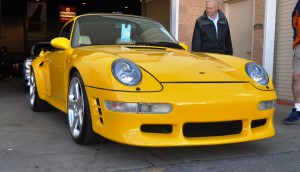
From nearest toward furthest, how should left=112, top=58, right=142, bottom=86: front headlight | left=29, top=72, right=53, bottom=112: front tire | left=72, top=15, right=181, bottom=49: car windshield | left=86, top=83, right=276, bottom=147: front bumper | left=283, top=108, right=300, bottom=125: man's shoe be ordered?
left=86, top=83, right=276, bottom=147: front bumper, left=112, top=58, right=142, bottom=86: front headlight, left=72, top=15, right=181, bottom=49: car windshield, left=283, top=108, right=300, bottom=125: man's shoe, left=29, top=72, right=53, bottom=112: front tire

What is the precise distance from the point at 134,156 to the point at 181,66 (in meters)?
0.90

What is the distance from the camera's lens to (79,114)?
3.75 m

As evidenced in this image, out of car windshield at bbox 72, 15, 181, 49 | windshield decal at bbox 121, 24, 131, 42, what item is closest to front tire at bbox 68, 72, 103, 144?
car windshield at bbox 72, 15, 181, 49

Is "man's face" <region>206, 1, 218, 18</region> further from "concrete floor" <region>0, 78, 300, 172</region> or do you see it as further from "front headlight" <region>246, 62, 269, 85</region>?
"concrete floor" <region>0, 78, 300, 172</region>

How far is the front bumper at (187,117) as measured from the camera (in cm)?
302

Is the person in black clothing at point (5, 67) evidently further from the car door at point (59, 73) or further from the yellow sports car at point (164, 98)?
the yellow sports car at point (164, 98)

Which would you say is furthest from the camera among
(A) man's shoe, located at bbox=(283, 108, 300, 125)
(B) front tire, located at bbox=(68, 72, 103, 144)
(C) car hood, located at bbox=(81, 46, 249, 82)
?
(A) man's shoe, located at bbox=(283, 108, 300, 125)

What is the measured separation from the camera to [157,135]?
310 cm

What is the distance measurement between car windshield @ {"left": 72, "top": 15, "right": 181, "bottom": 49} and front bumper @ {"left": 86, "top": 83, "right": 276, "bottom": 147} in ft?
4.09

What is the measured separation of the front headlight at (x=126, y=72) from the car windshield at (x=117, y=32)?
1.24 meters

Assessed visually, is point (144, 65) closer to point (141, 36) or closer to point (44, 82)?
point (141, 36)

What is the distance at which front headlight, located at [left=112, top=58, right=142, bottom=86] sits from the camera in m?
3.12

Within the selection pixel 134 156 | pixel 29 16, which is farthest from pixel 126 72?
pixel 29 16

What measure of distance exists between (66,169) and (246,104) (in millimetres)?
1543
